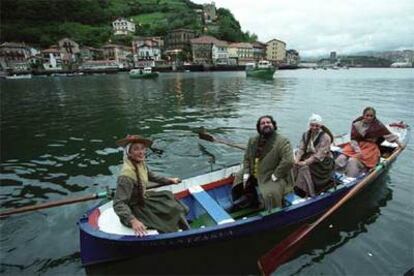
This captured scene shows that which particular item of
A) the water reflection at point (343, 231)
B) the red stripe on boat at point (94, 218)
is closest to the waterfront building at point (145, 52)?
the water reflection at point (343, 231)

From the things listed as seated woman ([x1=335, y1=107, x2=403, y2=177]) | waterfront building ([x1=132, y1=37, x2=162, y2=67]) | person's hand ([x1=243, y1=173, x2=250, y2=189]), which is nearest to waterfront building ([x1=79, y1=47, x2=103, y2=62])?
waterfront building ([x1=132, y1=37, x2=162, y2=67])

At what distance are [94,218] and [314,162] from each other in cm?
505

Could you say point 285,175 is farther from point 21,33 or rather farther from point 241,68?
point 21,33

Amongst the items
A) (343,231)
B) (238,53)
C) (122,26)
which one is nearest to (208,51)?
(238,53)

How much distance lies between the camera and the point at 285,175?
641 cm

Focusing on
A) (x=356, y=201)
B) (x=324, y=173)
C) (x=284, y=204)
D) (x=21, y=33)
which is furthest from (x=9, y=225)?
(x=21, y=33)

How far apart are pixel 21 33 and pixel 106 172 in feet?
455

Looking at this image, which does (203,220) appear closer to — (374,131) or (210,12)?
(374,131)

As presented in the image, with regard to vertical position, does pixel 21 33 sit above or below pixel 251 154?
above

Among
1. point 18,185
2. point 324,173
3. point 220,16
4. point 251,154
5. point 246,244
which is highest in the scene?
point 220,16

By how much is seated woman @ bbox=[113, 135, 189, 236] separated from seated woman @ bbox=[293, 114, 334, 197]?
9.97 ft

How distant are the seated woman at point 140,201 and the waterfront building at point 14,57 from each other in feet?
358

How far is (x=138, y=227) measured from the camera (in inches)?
196

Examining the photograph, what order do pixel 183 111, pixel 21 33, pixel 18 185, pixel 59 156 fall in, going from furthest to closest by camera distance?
pixel 21 33 → pixel 183 111 → pixel 59 156 → pixel 18 185
